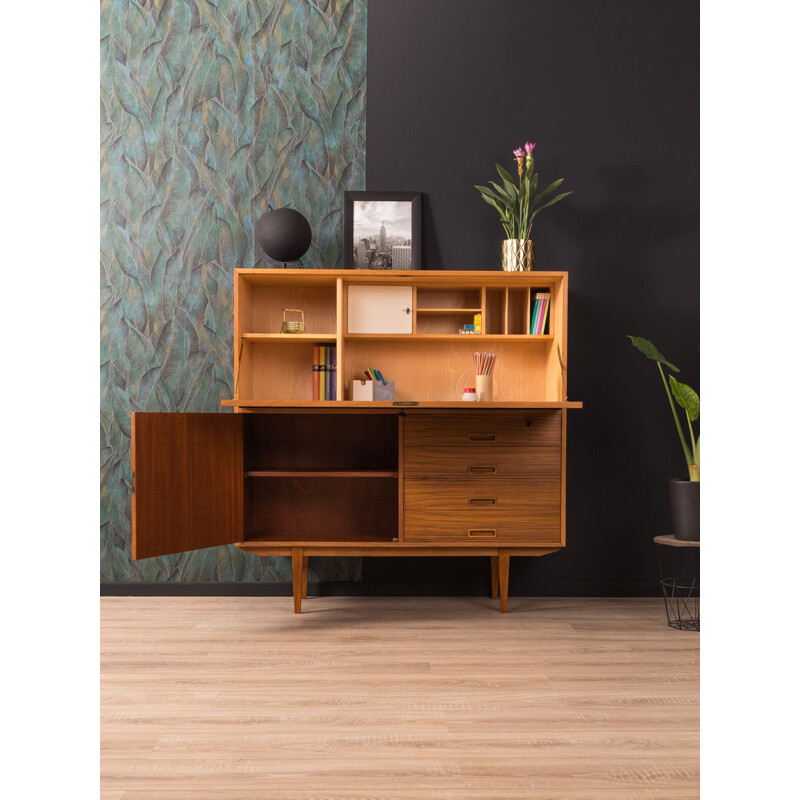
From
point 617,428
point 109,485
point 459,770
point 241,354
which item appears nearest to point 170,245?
point 241,354

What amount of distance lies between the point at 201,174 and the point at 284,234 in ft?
2.03

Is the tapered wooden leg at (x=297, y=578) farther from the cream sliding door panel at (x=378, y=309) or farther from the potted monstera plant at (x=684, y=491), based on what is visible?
the potted monstera plant at (x=684, y=491)

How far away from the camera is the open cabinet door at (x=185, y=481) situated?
261 centimetres

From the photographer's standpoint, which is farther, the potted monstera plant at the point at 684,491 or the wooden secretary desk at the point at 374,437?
the potted monstera plant at the point at 684,491

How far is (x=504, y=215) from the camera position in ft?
10.9

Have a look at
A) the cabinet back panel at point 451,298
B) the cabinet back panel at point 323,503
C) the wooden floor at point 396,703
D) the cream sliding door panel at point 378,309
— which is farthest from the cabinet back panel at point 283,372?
the wooden floor at point 396,703

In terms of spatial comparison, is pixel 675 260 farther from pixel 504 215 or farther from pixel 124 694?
pixel 124 694

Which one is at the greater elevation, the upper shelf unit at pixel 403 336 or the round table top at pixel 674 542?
the upper shelf unit at pixel 403 336

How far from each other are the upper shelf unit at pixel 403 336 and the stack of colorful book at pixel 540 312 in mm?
15

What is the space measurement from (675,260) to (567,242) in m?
0.56

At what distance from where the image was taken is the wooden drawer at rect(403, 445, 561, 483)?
305cm

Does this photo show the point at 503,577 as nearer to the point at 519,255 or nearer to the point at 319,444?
the point at 319,444

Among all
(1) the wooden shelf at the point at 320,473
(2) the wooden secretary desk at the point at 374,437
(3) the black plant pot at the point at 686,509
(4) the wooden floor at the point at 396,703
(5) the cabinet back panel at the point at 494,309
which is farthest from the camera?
(5) the cabinet back panel at the point at 494,309

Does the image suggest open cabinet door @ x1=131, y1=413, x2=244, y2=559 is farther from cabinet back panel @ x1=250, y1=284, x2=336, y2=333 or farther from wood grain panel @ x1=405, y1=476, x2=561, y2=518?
wood grain panel @ x1=405, y1=476, x2=561, y2=518
